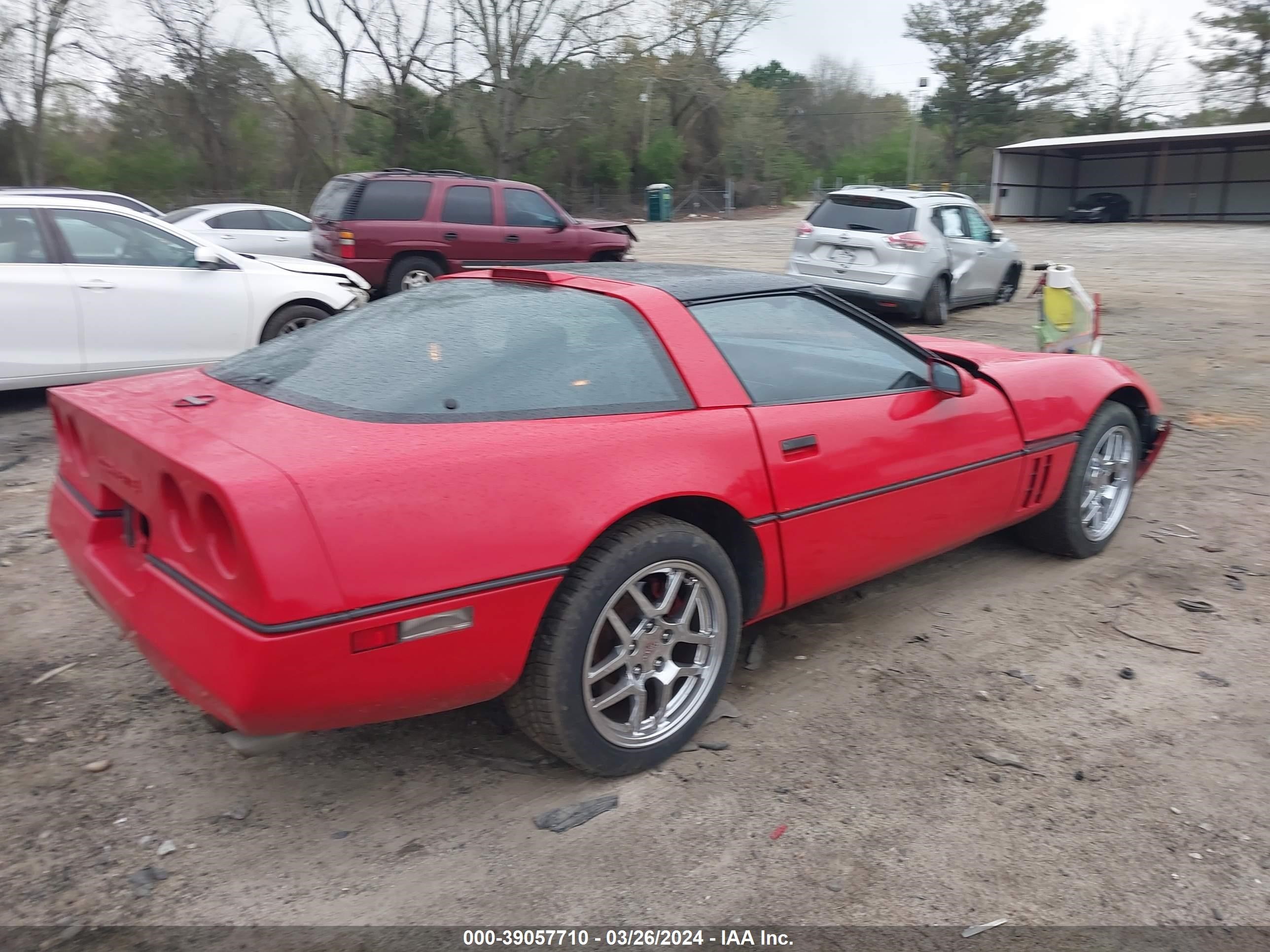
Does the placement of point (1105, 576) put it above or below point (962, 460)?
below

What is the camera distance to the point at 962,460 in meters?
3.79

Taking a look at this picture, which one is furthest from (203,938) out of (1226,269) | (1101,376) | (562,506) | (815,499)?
(1226,269)

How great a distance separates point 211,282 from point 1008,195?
33.4 metres

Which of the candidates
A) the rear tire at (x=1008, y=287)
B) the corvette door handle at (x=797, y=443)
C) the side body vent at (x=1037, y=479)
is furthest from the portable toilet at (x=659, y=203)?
the corvette door handle at (x=797, y=443)

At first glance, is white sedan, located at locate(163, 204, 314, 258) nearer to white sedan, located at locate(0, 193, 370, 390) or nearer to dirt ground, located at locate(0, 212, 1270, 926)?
white sedan, located at locate(0, 193, 370, 390)

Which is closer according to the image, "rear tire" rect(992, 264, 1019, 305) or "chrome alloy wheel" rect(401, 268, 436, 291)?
"chrome alloy wheel" rect(401, 268, 436, 291)

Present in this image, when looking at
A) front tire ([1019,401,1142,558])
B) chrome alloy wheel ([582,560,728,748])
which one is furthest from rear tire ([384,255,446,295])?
chrome alloy wheel ([582,560,728,748])

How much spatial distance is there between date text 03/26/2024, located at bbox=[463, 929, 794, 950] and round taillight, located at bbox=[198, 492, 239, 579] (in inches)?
39.2

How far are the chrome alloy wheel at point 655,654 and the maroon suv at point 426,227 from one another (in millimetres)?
8790

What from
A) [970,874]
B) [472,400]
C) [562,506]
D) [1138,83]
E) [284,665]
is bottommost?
[970,874]

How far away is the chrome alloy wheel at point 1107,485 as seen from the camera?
14.9ft

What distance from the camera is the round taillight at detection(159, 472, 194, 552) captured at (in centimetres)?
240

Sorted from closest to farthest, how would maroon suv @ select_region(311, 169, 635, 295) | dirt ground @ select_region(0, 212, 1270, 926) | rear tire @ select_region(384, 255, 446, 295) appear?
1. dirt ground @ select_region(0, 212, 1270, 926)
2. maroon suv @ select_region(311, 169, 635, 295)
3. rear tire @ select_region(384, 255, 446, 295)

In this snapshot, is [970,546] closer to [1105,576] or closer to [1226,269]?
[1105,576]
